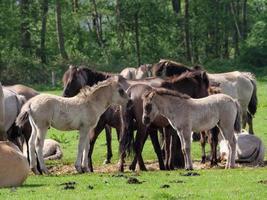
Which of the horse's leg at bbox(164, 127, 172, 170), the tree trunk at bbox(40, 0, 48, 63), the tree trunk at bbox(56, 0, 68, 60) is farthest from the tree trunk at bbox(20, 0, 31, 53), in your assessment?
the horse's leg at bbox(164, 127, 172, 170)

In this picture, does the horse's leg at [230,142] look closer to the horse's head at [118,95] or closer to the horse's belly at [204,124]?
the horse's belly at [204,124]

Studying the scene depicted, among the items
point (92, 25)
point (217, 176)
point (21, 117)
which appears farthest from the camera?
point (92, 25)

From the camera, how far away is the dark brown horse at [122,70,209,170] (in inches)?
690

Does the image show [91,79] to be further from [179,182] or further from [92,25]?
[92,25]

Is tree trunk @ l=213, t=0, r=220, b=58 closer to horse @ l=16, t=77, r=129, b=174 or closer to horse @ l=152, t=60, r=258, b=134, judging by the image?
horse @ l=152, t=60, r=258, b=134

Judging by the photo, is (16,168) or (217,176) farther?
(217,176)

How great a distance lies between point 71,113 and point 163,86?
3452mm

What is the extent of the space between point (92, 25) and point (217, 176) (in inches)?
2129

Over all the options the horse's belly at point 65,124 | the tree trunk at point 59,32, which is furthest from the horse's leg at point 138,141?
the tree trunk at point 59,32

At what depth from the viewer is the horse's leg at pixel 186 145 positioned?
16.5m

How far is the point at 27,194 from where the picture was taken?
12.0 metres

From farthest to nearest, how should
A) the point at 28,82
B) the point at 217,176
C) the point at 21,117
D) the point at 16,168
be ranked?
the point at 28,82, the point at 21,117, the point at 217,176, the point at 16,168

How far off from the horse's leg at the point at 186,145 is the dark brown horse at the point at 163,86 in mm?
1042

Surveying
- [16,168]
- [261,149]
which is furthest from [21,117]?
[261,149]
